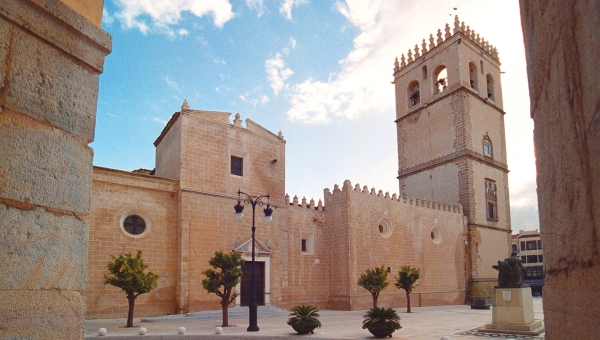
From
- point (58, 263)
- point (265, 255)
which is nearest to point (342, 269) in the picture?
point (265, 255)

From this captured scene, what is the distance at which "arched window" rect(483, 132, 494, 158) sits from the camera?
29.5 metres

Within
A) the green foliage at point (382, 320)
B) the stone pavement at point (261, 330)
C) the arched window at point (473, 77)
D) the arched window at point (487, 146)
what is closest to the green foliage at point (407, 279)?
the stone pavement at point (261, 330)

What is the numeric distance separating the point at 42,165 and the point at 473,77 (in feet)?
105

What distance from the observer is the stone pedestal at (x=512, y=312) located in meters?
11.4

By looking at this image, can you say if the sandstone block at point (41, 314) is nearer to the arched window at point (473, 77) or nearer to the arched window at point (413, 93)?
the arched window at point (473, 77)

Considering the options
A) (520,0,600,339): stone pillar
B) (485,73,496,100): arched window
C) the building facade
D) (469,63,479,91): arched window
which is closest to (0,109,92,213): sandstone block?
(520,0,600,339): stone pillar

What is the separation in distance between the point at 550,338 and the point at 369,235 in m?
21.6

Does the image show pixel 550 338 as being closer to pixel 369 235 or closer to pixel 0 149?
pixel 0 149

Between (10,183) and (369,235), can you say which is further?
(369,235)

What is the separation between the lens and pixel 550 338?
1739 millimetres

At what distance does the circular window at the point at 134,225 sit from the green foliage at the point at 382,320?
9.68 metres

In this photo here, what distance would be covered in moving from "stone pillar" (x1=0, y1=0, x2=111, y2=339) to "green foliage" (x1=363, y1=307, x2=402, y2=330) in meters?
9.79

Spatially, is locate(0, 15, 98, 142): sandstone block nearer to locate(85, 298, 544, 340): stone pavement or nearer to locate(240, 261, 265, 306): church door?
locate(85, 298, 544, 340): stone pavement

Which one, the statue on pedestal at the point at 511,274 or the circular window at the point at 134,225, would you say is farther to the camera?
the circular window at the point at 134,225
